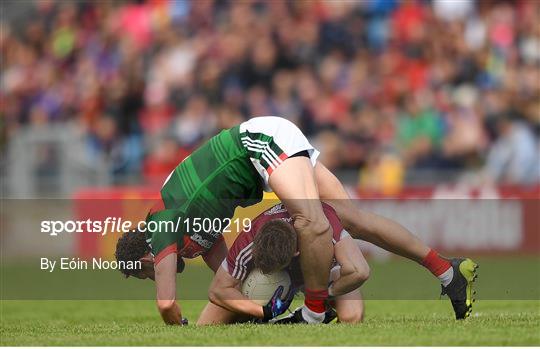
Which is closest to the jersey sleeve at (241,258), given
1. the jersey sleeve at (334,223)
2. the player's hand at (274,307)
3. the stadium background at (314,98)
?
the player's hand at (274,307)

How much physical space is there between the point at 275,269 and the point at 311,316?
419mm

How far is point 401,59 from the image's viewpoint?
19297mm

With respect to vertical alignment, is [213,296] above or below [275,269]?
below

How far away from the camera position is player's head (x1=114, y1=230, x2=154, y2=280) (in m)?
8.88

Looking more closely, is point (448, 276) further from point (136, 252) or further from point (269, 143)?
point (136, 252)

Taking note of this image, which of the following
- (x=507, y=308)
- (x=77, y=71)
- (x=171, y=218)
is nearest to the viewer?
(x=171, y=218)

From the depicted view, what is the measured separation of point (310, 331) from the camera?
312 inches

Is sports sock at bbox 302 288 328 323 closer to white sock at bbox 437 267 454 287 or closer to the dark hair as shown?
white sock at bbox 437 267 454 287

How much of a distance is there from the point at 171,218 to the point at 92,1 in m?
14.4

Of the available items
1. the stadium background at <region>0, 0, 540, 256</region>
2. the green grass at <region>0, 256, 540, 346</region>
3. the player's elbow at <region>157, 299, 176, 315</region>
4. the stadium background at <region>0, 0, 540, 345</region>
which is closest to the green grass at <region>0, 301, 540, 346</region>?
the green grass at <region>0, 256, 540, 346</region>

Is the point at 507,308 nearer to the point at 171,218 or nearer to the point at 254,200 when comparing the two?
the point at 254,200

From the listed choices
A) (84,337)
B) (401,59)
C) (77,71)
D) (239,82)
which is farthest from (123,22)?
(84,337)

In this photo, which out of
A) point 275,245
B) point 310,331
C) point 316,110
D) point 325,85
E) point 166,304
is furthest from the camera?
point 325,85

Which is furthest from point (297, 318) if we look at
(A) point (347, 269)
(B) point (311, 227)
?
(B) point (311, 227)
